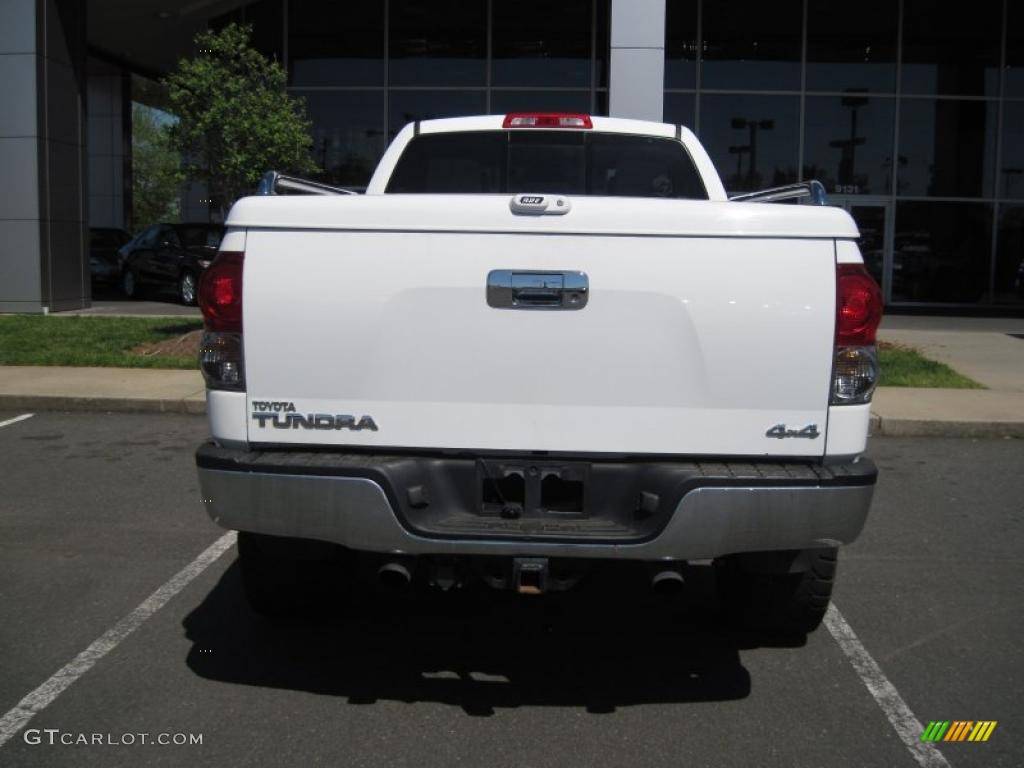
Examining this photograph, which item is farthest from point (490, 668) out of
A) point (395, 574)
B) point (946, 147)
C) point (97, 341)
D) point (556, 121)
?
point (946, 147)

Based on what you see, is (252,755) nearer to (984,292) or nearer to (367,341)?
(367,341)

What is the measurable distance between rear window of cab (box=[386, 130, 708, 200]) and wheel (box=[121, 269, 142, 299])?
1732 cm

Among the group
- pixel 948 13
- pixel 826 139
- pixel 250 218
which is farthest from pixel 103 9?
pixel 250 218

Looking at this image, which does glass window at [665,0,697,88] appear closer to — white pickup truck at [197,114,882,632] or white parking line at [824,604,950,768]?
white parking line at [824,604,950,768]

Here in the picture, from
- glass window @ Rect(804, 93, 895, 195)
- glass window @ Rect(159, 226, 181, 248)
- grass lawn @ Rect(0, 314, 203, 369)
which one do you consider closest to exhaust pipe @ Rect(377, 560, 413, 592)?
grass lawn @ Rect(0, 314, 203, 369)

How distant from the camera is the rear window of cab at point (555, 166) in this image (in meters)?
5.66

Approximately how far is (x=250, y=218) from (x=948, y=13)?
21078mm

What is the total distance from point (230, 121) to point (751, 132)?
11.7 m

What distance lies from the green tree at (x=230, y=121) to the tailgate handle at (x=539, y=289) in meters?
10.3

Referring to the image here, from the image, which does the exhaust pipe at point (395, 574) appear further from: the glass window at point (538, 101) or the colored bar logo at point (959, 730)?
the glass window at point (538, 101)

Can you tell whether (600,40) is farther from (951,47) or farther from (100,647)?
(100,647)

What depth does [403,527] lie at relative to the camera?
11.1ft

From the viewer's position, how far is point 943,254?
21.6m

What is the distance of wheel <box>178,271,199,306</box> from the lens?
19.8 meters
